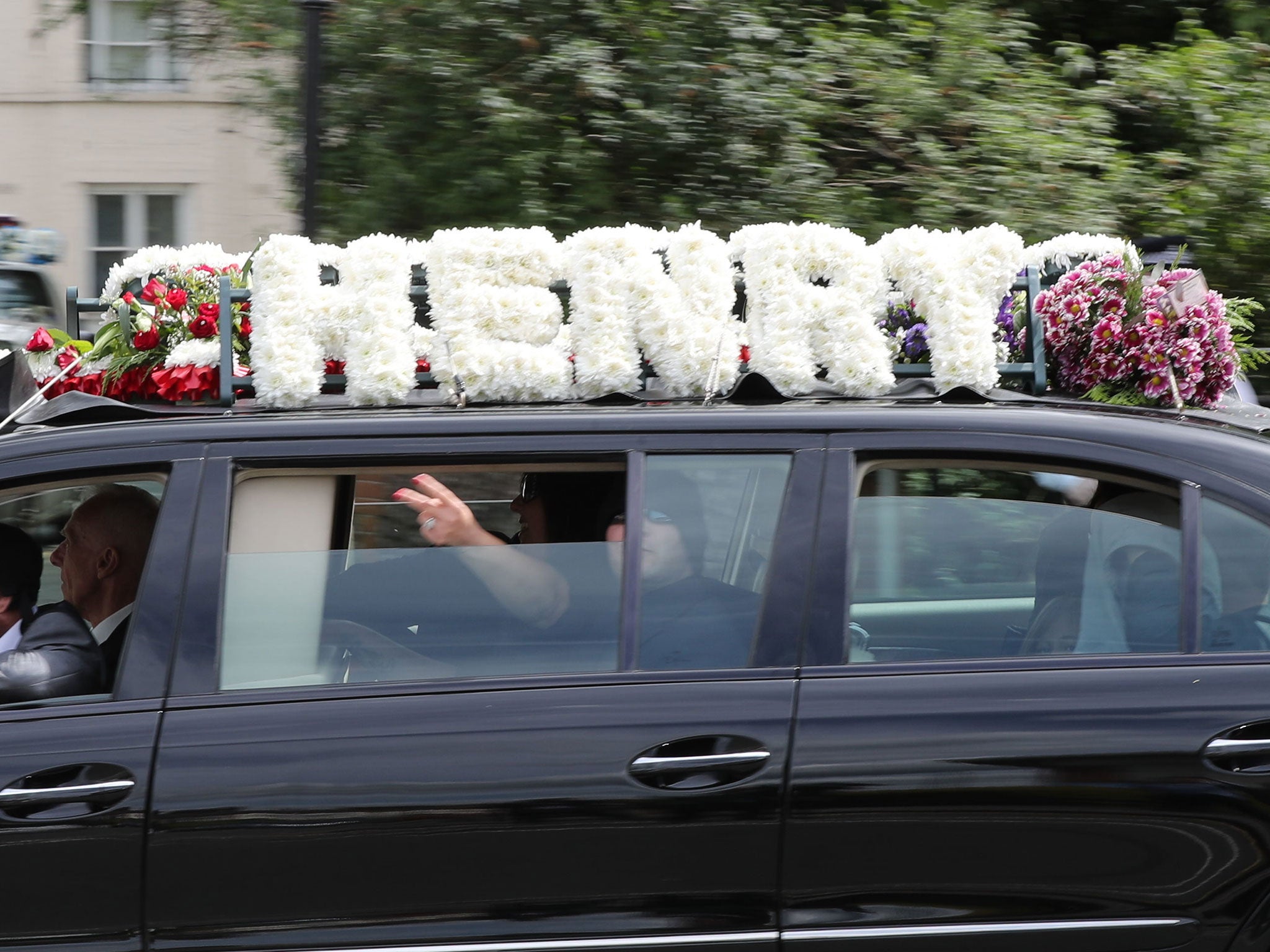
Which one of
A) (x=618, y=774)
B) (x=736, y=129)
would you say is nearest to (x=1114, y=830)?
(x=618, y=774)

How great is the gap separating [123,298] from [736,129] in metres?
4.60

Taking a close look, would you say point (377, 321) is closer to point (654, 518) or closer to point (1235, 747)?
point (654, 518)

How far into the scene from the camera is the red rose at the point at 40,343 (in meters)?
3.24

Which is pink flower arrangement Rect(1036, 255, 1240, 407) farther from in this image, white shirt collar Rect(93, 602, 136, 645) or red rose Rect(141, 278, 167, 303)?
white shirt collar Rect(93, 602, 136, 645)

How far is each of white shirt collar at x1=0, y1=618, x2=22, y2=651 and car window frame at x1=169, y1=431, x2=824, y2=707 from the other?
0.69 m

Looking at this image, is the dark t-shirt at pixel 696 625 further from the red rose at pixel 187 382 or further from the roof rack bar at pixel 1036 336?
the red rose at pixel 187 382

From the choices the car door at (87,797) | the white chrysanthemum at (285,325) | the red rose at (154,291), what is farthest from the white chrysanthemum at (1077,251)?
the car door at (87,797)

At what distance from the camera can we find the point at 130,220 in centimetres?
1556

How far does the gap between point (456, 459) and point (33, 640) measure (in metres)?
0.98

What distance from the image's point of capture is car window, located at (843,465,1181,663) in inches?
104

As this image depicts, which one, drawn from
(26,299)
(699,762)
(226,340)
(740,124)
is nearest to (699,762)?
(699,762)

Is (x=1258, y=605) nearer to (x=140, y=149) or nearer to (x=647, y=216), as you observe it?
(x=647, y=216)

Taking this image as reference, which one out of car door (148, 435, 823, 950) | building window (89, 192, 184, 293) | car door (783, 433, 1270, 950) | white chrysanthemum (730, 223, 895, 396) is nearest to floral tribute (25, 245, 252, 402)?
car door (148, 435, 823, 950)

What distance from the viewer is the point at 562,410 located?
2736 mm
